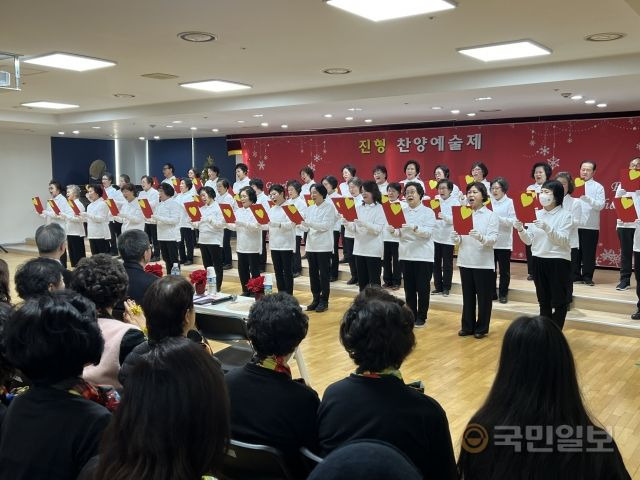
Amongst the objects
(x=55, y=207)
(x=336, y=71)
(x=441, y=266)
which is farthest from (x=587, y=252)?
(x=55, y=207)

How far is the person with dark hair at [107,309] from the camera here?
230 cm

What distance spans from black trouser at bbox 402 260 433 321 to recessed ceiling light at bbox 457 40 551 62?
2076mm

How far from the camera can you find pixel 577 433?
148 centimetres

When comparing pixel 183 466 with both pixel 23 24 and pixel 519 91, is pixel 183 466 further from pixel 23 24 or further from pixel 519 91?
pixel 519 91

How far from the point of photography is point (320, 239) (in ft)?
22.8

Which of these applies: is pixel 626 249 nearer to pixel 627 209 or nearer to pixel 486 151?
pixel 627 209

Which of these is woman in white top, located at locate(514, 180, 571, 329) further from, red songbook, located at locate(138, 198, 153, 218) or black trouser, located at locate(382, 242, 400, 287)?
red songbook, located at locate(138, 198, 153, 218)

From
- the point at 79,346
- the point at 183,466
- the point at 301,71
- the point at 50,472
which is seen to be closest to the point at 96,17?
the point at 301,71

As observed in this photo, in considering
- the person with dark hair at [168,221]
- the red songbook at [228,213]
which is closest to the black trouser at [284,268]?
the red songbook at [228,213]

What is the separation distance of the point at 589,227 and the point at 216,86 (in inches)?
195

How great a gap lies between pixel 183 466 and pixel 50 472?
479mm

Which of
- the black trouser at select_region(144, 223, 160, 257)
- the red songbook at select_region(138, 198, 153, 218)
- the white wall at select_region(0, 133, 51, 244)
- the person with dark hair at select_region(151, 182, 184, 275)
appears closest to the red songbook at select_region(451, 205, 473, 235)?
the person with dark hair at select_region(151, 182, 184, 275)

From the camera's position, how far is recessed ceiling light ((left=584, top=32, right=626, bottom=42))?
448 cm

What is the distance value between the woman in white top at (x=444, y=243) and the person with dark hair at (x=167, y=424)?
20.3 feet
